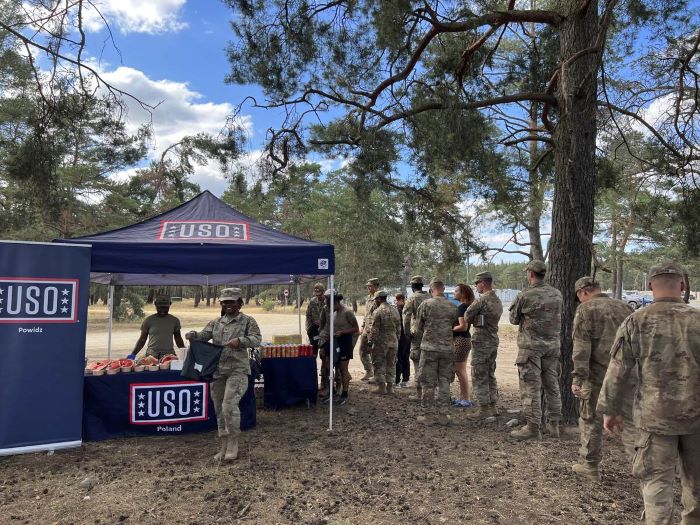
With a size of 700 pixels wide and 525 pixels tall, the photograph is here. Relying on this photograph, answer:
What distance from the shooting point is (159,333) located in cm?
639

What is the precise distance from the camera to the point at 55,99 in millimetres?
5438

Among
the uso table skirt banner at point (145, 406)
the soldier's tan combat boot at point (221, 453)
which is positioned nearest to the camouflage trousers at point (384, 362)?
the uso table skirt banner at point (145, 406)

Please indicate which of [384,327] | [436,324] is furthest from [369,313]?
[436,324]

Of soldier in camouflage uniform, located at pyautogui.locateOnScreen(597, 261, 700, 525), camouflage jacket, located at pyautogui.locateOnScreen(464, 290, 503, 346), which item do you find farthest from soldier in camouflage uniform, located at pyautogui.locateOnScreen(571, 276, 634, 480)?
camouflage jacket, located at pyautogui.locateOnScreen(464, 290, 503, 346)

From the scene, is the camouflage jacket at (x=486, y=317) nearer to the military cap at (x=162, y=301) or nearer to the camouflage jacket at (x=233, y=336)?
the camouflage jacket at (x=233, y=336)

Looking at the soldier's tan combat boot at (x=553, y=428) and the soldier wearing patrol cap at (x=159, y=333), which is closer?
the soldier's tan combat boot at (x=553, y=428)

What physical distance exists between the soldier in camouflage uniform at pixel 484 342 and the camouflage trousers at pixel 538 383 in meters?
0.74

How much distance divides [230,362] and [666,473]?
3533 millimetres

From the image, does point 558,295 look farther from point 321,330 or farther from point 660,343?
point 321,330

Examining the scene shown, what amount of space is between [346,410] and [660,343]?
445cm

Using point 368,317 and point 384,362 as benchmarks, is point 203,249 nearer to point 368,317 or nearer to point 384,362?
point 368,317

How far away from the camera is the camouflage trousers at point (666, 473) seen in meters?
2.56

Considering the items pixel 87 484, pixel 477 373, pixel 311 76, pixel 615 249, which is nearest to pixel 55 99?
pixel 311 76

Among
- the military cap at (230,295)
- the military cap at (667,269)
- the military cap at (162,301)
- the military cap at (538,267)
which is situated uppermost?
the military cap at (538,267)
